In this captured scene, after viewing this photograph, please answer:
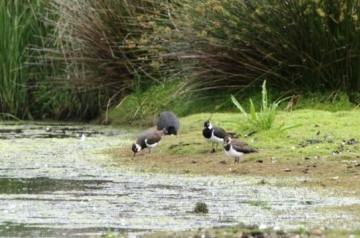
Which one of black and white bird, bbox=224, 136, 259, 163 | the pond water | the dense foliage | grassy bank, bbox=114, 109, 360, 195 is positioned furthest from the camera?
the dense foliage

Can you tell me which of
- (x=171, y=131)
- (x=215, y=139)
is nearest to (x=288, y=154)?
(x=215, y=139)

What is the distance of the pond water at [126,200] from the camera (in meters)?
7.91

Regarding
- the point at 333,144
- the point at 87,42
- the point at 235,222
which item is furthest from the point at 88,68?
the point at 235,222

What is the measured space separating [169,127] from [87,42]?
4.01 metres

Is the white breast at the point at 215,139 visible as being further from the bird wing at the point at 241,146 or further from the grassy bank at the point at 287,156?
the bird wing at the point at 241,146

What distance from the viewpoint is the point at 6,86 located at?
18266 mm

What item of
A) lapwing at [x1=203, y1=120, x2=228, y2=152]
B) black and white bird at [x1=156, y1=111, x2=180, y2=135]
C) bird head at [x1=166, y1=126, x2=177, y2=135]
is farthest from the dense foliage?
lapwing at [x1=203, y1=120, x2=228, y2=152]

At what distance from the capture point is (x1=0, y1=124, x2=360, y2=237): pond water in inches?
311

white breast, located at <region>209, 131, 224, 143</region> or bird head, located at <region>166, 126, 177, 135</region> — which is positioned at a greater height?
white breast, located at <region>209, 131, 224, 143</region>

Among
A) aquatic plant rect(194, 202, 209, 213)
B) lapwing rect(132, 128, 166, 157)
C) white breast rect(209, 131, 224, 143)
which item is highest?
aquatic plant rect(194, 202, 209, 213)

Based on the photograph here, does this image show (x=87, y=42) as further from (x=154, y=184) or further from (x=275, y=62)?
(x=154, y=184)

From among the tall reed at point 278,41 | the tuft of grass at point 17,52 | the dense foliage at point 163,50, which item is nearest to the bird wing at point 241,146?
the tall reed at point 278,41

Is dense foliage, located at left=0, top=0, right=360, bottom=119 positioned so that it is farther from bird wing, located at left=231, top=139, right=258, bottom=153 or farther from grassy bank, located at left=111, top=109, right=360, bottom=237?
bird wing, located at left=231, top=139, right=258, bottom=153

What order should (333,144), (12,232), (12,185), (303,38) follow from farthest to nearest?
(303,38), (333,144), (12,185), (12,232)
